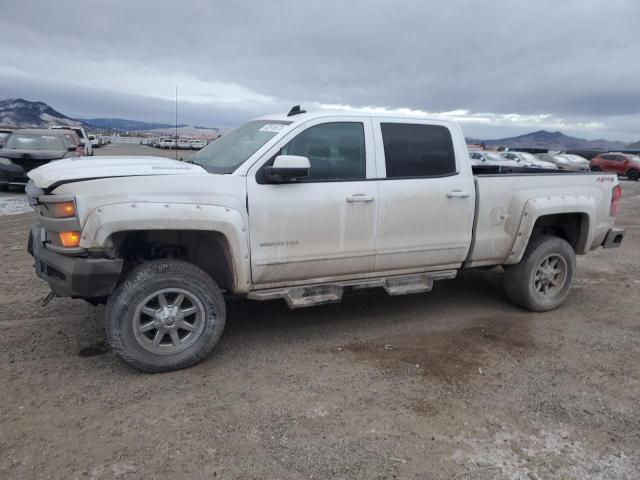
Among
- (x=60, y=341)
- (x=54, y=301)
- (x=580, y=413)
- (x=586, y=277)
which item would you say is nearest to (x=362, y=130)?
(x=580, y=413)

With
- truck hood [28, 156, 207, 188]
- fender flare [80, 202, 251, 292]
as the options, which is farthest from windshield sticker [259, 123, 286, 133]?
fender flare [80, 202, 251, 292]

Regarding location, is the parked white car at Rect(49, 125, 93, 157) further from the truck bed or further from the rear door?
the truck bed

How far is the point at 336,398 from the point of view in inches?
136

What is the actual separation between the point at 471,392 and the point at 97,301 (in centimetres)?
294

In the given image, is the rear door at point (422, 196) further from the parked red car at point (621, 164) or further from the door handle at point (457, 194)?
the parked red car at point (621, 164)

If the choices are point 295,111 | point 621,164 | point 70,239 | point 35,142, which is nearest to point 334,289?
point 295,111

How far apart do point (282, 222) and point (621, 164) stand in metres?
32.4

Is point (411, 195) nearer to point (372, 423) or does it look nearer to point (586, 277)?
point (372, 423)

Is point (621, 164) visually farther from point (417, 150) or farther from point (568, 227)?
point (417, 150)

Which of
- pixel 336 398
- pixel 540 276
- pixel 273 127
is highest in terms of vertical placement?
pixel 273 127

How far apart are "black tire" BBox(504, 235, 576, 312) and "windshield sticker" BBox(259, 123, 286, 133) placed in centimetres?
288

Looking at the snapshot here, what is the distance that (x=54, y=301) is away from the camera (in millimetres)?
5156

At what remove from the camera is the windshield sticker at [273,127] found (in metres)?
4.21

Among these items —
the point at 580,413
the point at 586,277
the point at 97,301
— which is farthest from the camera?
the point at 586,277
